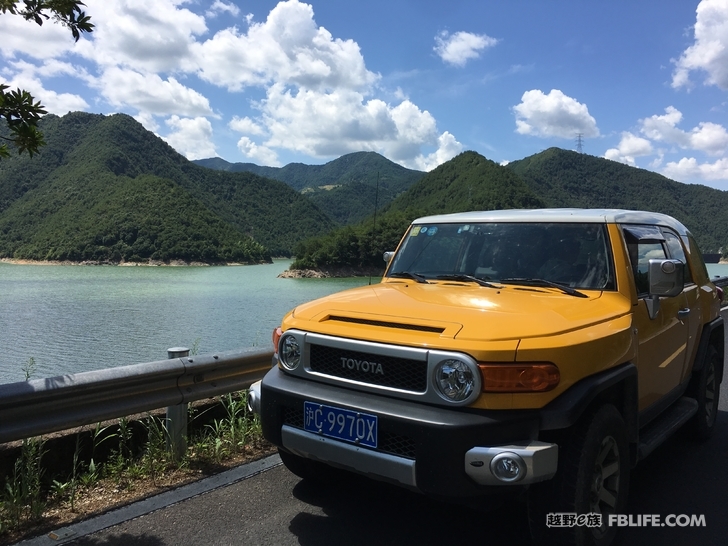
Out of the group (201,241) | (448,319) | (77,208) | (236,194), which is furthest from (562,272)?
(236,194)

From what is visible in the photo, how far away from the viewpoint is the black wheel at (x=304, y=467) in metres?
3.51

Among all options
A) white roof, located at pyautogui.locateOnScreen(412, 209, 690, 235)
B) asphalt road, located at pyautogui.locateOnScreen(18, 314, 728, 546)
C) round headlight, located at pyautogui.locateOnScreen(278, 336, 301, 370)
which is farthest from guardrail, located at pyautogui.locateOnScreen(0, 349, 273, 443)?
white roof, located at pyautogui.locateOnScreen(412, 209, 690, 235)

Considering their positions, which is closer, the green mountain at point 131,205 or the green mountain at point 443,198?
the green mountain at point 443,198

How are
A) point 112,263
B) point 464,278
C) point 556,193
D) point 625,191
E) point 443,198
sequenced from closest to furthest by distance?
point 464,278
point 443,198
point 112,263
point 556,193
point 625,191

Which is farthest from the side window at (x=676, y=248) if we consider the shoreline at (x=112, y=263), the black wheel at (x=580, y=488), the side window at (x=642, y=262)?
the shoreline at (x=112, y=263)

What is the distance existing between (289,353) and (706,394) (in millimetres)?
3744

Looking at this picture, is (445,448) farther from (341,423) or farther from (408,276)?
(408,276)

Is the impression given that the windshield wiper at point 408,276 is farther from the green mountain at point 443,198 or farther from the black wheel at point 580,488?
the green mountain at point 443,198

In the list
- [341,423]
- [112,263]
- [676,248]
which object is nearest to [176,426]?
[341,423]

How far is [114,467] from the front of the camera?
375cm

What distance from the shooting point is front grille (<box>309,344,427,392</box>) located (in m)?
2.61

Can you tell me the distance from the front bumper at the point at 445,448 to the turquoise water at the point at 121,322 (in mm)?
5505

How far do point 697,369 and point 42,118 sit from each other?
4825 mm

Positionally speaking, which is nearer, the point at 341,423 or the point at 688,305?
the point at 341,423
